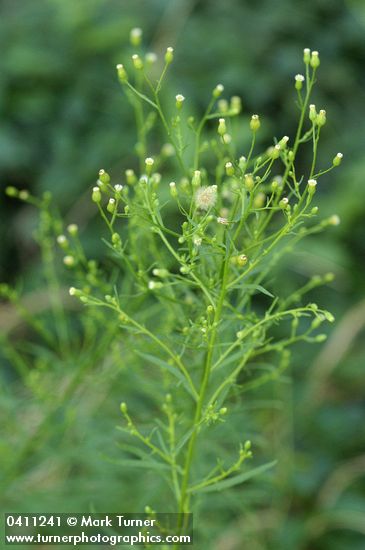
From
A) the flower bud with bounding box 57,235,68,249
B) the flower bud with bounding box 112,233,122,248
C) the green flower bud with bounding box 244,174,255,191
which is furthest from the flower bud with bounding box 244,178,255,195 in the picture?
the flower bud with bounding box 57,235,68,249

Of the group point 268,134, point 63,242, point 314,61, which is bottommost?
point 63,242

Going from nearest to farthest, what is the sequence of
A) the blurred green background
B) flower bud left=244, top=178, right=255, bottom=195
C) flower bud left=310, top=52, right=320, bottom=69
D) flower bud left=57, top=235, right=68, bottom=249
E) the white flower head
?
1. flower bud left=244, top=178, right=255, bottom=195
2. the white flower head
3. flower bud left=310, top=52, right=320, bottom=69
4. flower bud left=57, top=235, right=68, bottom=249
5. the blurred green background

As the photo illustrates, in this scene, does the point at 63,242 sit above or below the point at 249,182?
above

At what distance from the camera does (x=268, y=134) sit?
3.45 metres

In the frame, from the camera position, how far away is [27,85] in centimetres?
381

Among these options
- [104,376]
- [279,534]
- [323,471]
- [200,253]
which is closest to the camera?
[200,253]

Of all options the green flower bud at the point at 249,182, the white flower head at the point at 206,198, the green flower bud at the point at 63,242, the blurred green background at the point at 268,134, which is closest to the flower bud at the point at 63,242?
the green flower bud at the point at 63,242

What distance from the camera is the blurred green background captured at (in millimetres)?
2760

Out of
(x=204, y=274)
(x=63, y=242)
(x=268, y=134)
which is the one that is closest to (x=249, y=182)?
(x=204, y=274)

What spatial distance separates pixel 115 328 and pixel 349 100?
2742mm

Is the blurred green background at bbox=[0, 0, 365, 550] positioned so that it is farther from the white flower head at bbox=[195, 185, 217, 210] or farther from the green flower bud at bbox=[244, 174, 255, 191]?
the green flower bud at bbox=[244, 174, 255, 191]

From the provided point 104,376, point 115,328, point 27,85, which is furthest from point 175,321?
point 27,85

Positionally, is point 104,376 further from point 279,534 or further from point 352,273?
point 352,273

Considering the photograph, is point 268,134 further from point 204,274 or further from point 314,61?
point 204,274
